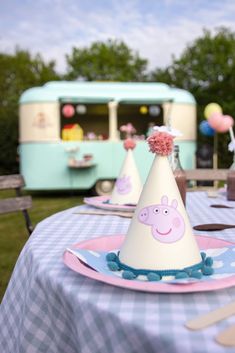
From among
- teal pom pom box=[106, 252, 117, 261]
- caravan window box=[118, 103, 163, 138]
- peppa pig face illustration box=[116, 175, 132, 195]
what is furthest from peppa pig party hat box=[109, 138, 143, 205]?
caravan window box=[118, 103, 163, 138]

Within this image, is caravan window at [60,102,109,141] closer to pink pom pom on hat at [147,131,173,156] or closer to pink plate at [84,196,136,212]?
pink plate at [84,196,136,212]

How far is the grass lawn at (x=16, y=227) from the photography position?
3.87 m

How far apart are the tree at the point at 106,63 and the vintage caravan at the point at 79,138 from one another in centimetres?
1214

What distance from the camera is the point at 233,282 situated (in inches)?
32.3

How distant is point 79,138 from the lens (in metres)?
8.48

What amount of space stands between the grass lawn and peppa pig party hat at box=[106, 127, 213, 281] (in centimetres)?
244

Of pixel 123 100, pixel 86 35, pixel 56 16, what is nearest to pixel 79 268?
pixel 123 100

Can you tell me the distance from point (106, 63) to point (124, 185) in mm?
20185

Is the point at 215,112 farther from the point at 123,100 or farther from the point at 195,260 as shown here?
the point at 195,260

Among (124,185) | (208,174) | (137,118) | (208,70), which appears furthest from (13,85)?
(124,185)

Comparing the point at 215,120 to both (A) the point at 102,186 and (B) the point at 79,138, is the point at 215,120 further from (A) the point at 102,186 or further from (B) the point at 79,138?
(B) the point at 79,138

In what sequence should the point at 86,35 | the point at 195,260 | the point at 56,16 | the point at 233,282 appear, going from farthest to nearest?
the point at 86,35
the point at 56,16
the point at 195,260
the point at 233,282

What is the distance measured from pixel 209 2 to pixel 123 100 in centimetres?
888

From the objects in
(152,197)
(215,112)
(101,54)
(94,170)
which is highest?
(101,54)
